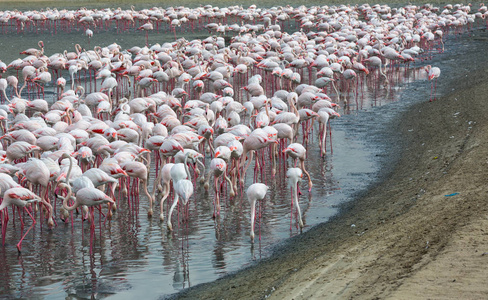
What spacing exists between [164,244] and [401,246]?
3553mm

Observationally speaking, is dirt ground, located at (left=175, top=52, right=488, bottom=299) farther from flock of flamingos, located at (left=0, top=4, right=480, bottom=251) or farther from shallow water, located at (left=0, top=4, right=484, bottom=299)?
flock of flamingos, located at (left=0, top=4, right=480, bottom=251)

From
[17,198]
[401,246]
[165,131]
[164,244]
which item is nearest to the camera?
[401,246]

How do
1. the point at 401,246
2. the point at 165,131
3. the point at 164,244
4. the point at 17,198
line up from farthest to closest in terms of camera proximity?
the point at 165,131
the point at 164,244
the point at 17,198
the point at 401,246

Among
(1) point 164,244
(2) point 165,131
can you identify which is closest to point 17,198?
(1) point 164,244

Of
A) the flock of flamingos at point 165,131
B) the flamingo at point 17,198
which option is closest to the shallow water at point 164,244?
the flock of flamingos at point 165,131

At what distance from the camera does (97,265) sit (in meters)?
7.76

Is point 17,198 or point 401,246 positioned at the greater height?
point 17,198

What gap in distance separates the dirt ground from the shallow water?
41 cm

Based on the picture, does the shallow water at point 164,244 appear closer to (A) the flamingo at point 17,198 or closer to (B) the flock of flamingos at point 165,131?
(B) the flock of flamingos at point 165,131

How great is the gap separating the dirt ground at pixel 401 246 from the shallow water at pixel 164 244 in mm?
411

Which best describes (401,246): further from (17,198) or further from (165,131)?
(165,131)

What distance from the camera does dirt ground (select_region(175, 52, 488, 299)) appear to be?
5.03 metres

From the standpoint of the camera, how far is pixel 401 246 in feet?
19.6

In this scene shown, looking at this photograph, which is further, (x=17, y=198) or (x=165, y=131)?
(x=165, y=131)
